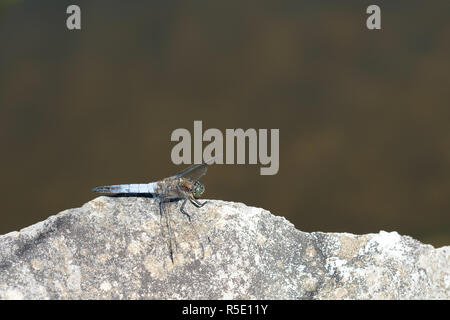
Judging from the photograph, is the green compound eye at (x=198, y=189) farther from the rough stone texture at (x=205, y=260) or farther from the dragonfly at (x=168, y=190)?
the rough stone texture at (x=205, y=260)

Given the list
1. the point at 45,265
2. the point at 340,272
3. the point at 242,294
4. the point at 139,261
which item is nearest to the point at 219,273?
the point at 242,294

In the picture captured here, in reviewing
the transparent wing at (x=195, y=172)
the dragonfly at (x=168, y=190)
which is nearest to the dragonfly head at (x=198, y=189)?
the dragonfly at (x=168, y=190)

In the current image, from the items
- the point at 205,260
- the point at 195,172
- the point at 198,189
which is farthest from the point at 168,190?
the point at 205,260

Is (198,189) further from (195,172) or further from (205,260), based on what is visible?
(205,260)

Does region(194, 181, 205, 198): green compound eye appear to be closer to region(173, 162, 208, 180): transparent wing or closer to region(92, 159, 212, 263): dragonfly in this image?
region(92, 159, 212, 263): dragonfly

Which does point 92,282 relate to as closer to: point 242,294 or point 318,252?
point 242,294

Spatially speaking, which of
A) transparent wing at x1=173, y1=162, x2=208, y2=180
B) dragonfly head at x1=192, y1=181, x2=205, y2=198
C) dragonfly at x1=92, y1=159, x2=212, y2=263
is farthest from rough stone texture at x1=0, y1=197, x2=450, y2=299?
transparent wing at x1=173, y1=162, x2=208, y2=180
